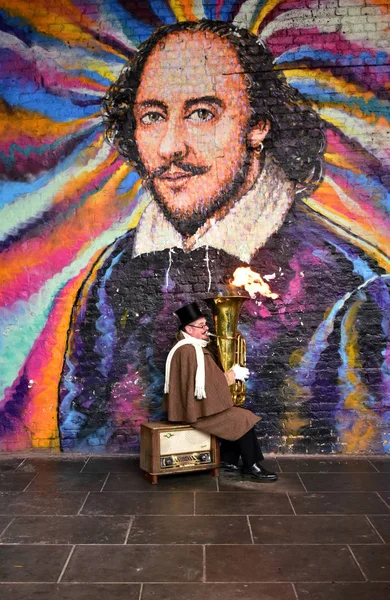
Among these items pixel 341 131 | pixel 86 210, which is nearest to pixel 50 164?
pixel 86 210

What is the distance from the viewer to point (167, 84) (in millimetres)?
6777

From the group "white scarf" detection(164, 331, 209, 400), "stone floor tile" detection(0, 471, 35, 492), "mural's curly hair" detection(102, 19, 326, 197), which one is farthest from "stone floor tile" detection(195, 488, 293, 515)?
"mural's curly hair" detection(102, 19, 326, 197)

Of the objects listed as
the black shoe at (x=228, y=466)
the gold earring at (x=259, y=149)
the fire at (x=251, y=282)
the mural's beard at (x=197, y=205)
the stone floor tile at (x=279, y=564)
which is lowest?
the stone floor tile at (x=279, y=564)

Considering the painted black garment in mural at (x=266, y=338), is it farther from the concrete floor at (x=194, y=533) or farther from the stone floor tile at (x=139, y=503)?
the stone floor tile at (x=139, y=503)

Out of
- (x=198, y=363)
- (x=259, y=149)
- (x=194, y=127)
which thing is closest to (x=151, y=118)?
(x=194, y=127)

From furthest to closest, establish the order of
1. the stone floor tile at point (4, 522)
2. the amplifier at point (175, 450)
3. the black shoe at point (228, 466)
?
the black shoe at point (228, 466) → the amplifier at point (175, 450) → the stone floor tile at point (4, 522)

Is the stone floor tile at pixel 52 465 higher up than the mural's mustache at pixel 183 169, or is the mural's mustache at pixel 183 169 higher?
the mural's mustache at pixel 183 169

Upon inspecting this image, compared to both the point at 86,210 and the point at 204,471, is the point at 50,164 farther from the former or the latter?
the point at 204,471

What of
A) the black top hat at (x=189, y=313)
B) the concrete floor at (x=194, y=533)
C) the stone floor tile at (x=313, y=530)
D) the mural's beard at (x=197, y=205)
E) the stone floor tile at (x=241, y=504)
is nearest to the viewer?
the concrete floor at (x=194, y=533)

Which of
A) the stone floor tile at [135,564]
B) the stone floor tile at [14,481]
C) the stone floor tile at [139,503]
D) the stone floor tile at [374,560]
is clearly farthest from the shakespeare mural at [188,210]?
the stone floor tile at [135,564]

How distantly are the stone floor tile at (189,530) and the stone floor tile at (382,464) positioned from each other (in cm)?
181

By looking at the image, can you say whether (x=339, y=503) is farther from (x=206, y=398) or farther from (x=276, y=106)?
(x=276, y=106)

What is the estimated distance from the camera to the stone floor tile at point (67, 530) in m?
4.60

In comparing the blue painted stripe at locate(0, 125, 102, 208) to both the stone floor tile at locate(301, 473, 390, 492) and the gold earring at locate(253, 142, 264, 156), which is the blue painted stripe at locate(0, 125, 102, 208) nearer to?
the gold earring at locate(253, 142, 264, 156)
